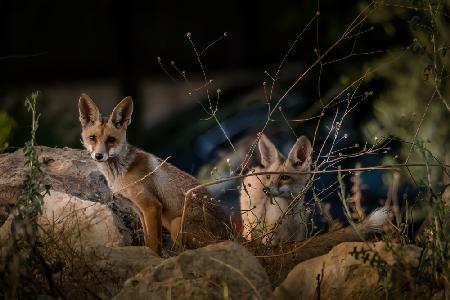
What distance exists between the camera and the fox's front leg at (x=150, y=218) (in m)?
6.76

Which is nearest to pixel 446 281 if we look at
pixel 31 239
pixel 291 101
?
pixel 31 239

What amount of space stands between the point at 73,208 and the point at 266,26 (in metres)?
10.9

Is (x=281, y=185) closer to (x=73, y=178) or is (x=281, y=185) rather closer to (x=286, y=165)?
(x=286, y=165)

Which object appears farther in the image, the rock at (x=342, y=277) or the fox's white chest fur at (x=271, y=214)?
the fox's white chest fur at (x=271, y=214)

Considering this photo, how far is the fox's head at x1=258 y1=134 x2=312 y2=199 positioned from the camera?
24.7 ft

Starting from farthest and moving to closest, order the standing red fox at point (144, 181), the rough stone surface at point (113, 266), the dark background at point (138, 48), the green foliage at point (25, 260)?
1. the dark background at point (138, 48)
2. the standing red fox at point (144, 181)
3. the rough stone surface at point (113, 266)
4. the green foliage at point (25, 260)

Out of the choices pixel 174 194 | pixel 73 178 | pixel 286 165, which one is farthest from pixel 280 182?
pixel 73 178

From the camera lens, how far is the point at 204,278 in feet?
15.6

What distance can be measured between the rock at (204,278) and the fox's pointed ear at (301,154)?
2668 millimetres

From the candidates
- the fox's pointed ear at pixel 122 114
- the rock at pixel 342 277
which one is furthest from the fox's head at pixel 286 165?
the rock at pixel 342 277

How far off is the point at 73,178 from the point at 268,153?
1.50 metres

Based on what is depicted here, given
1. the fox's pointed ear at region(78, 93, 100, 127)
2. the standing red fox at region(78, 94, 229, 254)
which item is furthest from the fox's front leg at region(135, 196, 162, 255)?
the fox's pointed ear at region(78, 93, 100, 127)

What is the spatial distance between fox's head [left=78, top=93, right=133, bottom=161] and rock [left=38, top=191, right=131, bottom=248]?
1.95 feet

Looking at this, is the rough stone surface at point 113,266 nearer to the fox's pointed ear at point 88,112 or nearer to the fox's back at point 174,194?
the fox's back at point 174,194
